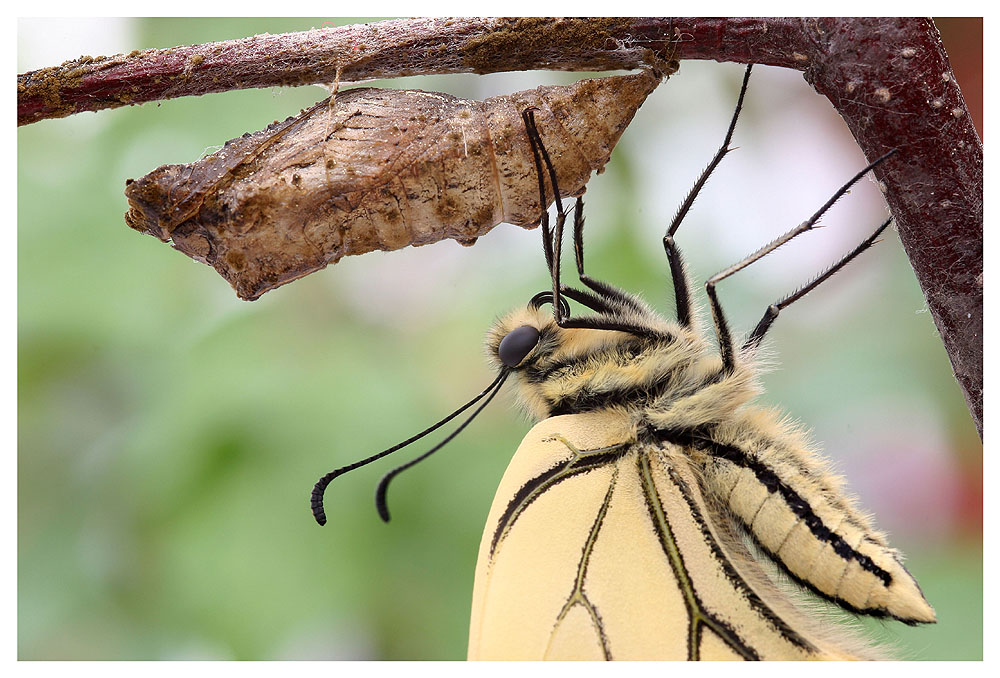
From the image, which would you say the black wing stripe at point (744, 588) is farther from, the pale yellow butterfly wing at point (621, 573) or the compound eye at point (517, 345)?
the compound eye at point (517, 345)

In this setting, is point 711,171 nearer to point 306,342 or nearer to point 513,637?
point 513,637

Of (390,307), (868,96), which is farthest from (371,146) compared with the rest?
(390,307)

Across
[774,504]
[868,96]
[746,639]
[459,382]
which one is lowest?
[746,639]

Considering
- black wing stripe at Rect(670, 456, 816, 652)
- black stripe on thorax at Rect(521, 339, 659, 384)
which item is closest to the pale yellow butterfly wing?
black wing stripe at Rect(670, 456, 816, 652)

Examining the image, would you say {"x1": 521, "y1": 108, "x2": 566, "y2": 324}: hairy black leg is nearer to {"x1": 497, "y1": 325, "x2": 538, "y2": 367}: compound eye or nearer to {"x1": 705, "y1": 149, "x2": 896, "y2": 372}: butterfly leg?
{"x1": 497, "y1": 325, "x2": 538, "y2": 367}: compound eye

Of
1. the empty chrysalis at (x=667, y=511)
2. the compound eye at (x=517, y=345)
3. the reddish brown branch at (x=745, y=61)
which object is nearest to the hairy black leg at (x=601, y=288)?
the empty chrysalis at (x=667, y=511)

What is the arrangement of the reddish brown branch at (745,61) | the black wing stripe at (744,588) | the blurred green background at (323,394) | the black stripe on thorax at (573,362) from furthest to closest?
the blurred green background at (323,394)
the black stripe on thorax at (573,362)
the black wing stripe at (744,588)
the reddish brown branch at (745,61)
